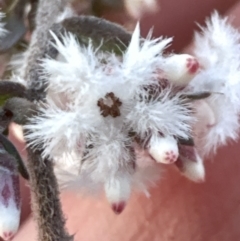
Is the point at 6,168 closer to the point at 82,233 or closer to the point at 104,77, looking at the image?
the point at 104,77

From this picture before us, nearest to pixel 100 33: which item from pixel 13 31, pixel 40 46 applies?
pixel 40 46

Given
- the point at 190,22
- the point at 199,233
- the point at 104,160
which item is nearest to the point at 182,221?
the point at 199,233

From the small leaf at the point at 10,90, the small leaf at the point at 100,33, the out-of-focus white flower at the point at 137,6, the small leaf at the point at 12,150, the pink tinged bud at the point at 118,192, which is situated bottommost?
the small leaf at the point at 12,150

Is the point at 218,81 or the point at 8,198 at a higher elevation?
the point at 218,81

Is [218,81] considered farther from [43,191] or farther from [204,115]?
[43,191]

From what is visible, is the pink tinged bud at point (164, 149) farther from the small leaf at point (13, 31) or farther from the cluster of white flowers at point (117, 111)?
the small leaf at point (13, 31)

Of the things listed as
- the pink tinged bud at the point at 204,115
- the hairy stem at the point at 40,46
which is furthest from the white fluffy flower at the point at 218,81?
the hairy stem at the point at 40,46

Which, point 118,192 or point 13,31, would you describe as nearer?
point 118,192
